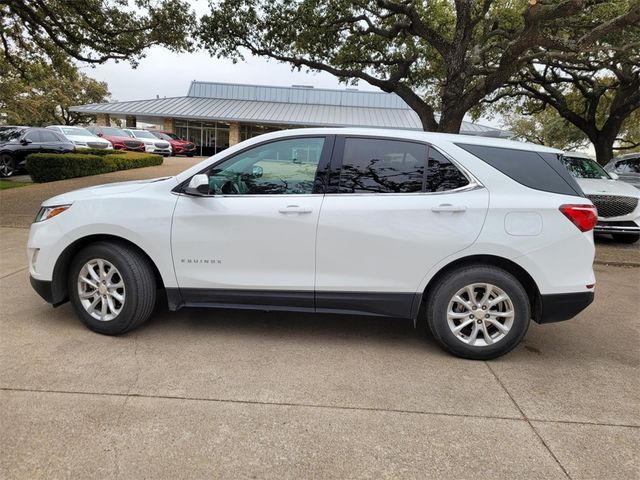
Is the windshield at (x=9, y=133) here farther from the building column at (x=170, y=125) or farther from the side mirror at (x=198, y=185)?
the building column at (x=170, y=125)

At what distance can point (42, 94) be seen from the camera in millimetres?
44969

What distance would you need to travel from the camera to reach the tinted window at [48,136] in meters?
15.2

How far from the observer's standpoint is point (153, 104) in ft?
122

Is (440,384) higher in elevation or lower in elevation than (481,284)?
lower

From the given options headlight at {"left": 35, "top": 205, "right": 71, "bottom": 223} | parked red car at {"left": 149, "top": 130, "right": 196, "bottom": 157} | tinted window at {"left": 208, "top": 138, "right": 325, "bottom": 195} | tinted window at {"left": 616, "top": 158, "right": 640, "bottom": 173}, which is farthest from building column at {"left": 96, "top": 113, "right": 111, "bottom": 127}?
tinted window at {"left": 208, "top": 138, "right": 325, "bottom": 195}

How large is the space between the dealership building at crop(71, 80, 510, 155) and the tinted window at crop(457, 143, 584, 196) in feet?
96.1

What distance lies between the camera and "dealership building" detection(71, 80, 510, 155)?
112 ft

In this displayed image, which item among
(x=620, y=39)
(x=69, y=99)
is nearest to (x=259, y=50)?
(x=620, y=39)

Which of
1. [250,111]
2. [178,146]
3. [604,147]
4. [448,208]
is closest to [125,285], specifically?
[448,208]

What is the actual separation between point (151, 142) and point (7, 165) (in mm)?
13269

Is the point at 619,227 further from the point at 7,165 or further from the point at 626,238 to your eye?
the point at 7,165

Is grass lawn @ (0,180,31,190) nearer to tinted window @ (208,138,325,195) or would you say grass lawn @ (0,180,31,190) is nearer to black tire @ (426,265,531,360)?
tinted window @ (208,138,325,195)

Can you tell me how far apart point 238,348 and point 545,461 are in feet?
7.43

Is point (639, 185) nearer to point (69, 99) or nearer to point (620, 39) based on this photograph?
point (620, 39)
